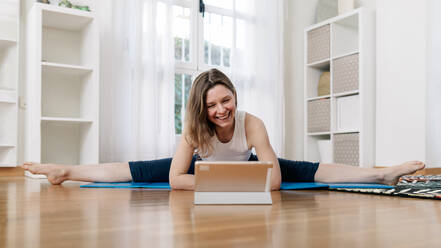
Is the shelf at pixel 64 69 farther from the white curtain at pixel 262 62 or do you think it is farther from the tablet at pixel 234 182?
the tablet at pixel 234 182

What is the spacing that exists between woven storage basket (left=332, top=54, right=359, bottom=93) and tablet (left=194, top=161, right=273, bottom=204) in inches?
110

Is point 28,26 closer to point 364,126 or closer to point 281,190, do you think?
point 281,190

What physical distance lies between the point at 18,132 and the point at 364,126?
2931 millimetres

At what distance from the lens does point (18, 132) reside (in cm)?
310

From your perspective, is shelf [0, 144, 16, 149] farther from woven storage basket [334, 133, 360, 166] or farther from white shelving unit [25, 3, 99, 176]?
woven storage basket [334, 133, 360, 166]

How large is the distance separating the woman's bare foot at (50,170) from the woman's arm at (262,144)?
3.25ft

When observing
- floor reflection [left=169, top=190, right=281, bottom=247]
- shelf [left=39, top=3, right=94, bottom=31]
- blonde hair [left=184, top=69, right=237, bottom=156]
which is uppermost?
shelf [left=39, top=3, right=94, bottom=31]

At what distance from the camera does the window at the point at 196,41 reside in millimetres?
3740

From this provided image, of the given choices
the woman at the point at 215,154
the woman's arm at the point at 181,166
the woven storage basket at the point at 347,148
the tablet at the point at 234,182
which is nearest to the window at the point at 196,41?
the woven storage basket at the point at 347,148

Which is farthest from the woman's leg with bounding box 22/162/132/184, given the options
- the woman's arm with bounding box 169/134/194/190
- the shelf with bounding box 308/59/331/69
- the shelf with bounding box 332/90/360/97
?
the shelf with bounding box 308/59/331/69

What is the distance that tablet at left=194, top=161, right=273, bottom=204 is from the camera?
4.04 feet

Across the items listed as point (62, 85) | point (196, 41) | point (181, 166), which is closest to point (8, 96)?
point (62, 85)

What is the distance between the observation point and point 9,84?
3014 millimetres

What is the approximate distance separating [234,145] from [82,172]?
85 cm
